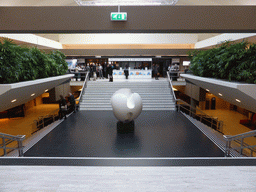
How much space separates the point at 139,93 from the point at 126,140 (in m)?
7.86

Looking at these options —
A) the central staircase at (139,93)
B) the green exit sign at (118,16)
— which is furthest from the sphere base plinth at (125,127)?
the green exit sign at (118,16)

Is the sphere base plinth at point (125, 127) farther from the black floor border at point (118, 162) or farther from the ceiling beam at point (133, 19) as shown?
the ceiling beam at point (133, 19)

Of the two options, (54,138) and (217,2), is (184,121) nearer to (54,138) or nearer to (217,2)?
(54,138)

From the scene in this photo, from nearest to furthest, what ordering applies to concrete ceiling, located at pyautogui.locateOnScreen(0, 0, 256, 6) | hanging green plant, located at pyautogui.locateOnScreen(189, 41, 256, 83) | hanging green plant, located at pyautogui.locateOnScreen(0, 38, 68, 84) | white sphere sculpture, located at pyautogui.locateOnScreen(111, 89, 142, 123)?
1. hanging green plant, located at pyautogui.locateOnScreen(0, 38, 68, 84)
2. hanging green plant, located at pyautogui.locateOnScreen(189, 41, 256, 83)
3. white sphere sculpture, located at pyautogui.locateOnScreen(111, 89, 142, 123)
4. concrete ceiling, located at pyautogui.locateOnScreen(0, 0, 256, 6)

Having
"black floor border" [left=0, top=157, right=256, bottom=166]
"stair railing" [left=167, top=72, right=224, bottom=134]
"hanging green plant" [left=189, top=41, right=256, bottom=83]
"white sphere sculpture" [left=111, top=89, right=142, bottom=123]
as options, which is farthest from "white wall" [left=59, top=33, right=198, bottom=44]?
"black floor border" [left=0, top=157, right=256, bottom=166]

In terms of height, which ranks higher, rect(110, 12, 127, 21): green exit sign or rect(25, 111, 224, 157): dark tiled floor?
rect(110, 12, 127, 21): green exit sign

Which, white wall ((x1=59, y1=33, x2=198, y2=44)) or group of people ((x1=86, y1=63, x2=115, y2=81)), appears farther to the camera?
white wall ((x1=59, y1=33, x2=198, y2=44))

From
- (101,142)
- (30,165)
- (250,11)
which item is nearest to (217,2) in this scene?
(250,11)

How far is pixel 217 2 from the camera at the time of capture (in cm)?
1559

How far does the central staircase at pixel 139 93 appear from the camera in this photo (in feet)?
44.6

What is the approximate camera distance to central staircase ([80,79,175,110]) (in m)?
13.6

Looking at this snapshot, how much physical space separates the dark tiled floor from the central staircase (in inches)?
114

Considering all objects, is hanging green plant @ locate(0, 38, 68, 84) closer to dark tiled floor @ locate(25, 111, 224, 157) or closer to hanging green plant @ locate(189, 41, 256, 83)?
dark tiled floor @ locate(25, 111, 224, 157)

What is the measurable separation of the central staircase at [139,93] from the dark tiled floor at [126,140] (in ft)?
9.47
